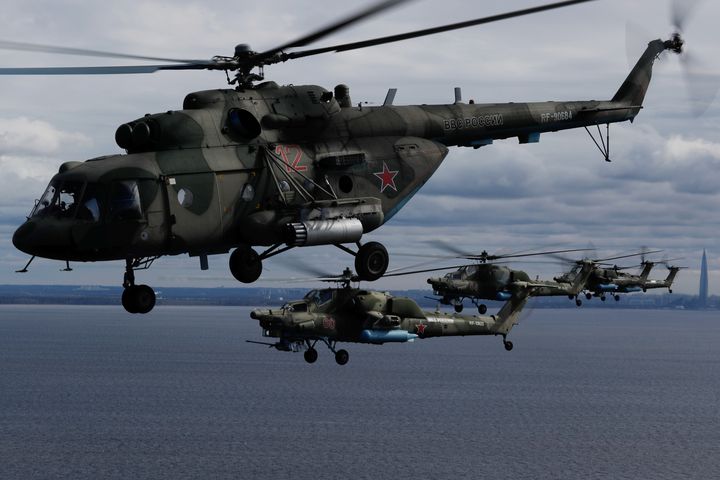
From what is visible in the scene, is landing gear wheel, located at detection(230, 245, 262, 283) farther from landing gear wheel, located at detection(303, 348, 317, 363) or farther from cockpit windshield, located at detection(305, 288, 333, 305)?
cockpit windshield, located at detection(305, 288, 333, 305)

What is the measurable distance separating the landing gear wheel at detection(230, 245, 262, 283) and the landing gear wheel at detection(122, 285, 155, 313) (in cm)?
227

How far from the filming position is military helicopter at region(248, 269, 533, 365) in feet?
257

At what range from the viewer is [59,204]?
A: 2095cm

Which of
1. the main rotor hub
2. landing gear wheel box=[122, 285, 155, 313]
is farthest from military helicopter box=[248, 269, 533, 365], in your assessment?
landing gear wheel box=[122, 285, 155, 313]

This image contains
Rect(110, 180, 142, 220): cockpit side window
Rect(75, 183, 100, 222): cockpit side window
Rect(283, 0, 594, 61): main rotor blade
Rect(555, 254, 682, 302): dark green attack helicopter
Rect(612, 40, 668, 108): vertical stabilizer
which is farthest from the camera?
Rect(555, 254, 682, 302): dark green attack helicopter

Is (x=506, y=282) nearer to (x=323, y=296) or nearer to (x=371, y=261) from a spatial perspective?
(x=323, y=296)

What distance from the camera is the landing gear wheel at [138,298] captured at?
21500 millimetres

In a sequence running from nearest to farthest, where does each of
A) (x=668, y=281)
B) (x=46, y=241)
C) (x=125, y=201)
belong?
(x=46, y=241) → (x=125, y=201) → (x=668, y=281)

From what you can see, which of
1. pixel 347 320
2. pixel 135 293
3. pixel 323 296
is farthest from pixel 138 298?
pixel 347 320

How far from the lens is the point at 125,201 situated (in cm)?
2094

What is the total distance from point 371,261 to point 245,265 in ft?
10.4

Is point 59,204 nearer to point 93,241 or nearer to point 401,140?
point 93,241

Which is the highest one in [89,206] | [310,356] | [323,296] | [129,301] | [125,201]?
[125,201]

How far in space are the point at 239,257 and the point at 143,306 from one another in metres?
3.01
